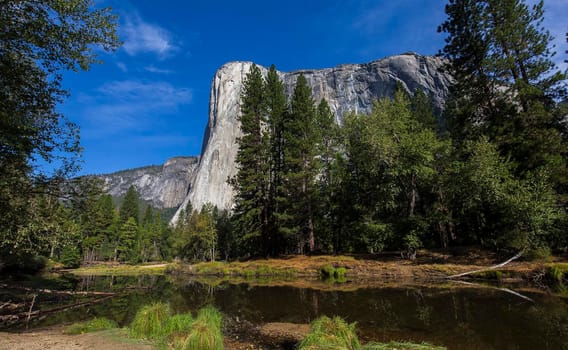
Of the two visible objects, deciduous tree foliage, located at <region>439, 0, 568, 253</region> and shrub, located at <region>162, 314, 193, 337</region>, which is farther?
deciduous tree foliage, located at <region>439, 0, 568, 253</region>

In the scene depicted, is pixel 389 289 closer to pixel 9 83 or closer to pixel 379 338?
pixel 379 338

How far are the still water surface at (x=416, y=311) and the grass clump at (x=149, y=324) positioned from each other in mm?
3390

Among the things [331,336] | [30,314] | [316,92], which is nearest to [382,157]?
[331,336]

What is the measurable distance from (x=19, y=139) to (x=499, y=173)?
923 inches

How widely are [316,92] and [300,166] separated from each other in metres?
114

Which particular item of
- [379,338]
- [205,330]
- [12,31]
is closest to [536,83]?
[379,338]

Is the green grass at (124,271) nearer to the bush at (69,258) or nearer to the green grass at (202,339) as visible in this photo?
the bush at (69,258)

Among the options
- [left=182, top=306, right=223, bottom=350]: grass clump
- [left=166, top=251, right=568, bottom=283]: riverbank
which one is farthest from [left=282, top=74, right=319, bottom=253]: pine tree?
[left=182, top=306, right=223, bottom=350]: grass clump

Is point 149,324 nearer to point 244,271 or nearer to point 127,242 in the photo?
point 244,271

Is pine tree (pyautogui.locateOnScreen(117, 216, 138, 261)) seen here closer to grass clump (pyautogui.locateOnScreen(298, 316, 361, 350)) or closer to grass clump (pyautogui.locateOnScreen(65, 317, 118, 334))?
grass clump (pyautogui.locateOnScreen(65, 317, 118, 334))

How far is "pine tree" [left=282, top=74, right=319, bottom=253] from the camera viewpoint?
2952cm

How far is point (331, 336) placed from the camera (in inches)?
228

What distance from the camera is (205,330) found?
6176mm

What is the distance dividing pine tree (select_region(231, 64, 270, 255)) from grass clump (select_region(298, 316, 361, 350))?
2532 centimetres
